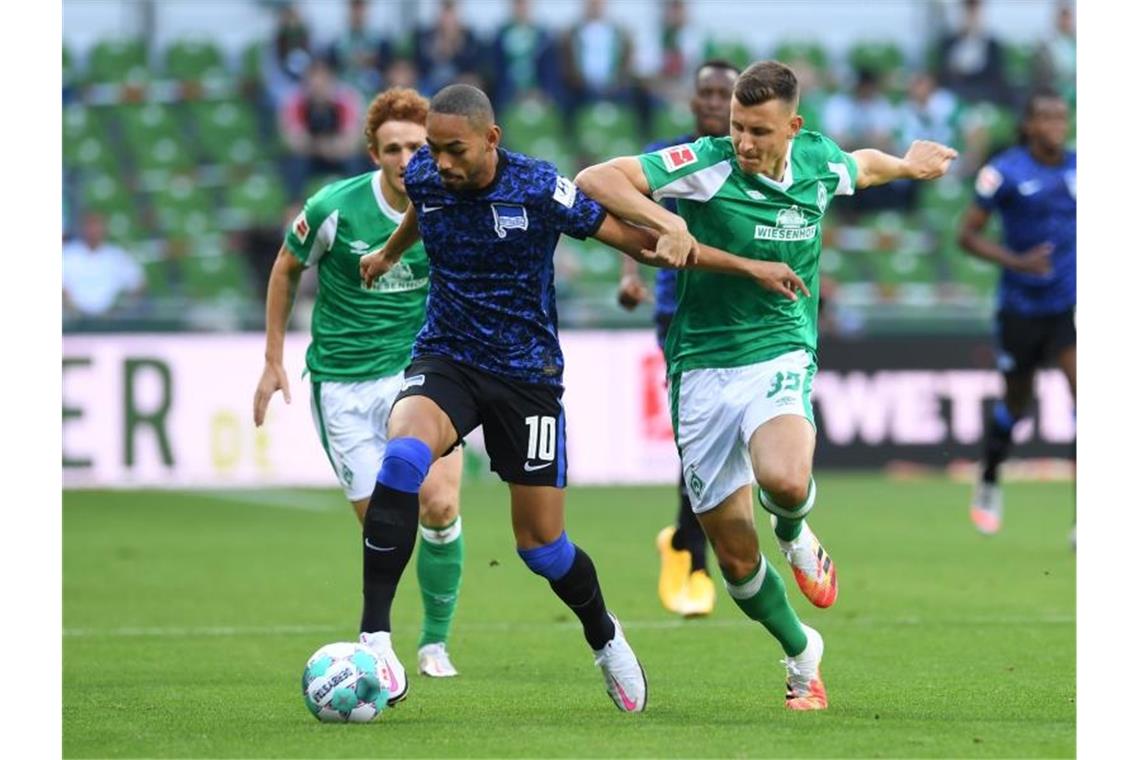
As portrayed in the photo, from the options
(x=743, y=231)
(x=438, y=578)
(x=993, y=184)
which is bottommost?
(x=438, y=578)

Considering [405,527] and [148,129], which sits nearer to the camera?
[405,527]

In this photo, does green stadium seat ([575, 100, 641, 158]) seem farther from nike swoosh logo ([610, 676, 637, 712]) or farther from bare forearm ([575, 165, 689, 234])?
nike swoosh logo ([610, 676, 637, 712])

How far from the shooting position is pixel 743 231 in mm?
7602

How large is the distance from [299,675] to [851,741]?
2.84 m

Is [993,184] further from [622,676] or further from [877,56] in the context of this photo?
[877,56]

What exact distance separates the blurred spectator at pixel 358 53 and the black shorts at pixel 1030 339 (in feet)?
36.5

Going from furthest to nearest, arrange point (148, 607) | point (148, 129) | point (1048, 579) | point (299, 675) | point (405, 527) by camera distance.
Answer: point (148, 129) < point (1048, 579) < point (148, 607) < point (299, 675) < point (405, 527)

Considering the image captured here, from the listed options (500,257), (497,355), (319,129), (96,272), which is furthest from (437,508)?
(319,129)

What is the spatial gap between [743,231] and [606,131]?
17084 millimetres

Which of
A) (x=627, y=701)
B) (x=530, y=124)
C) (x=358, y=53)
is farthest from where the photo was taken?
(x=530, y=124)

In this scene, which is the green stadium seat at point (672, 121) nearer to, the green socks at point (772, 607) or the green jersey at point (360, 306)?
the green jersey at point (360, 306)

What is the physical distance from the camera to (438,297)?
7.53 meters
